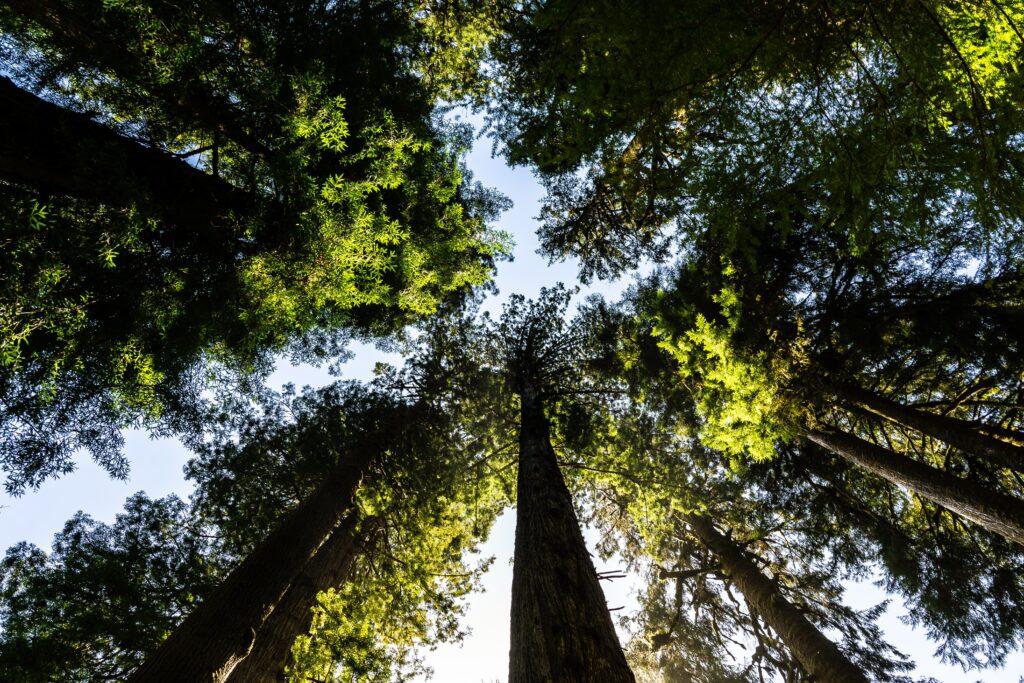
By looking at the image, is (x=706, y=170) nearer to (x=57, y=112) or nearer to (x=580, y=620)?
(x=580, y=620)

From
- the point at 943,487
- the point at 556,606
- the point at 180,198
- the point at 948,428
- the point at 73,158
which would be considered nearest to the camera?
the point at 556,606

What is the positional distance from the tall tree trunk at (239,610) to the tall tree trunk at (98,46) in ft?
18.0

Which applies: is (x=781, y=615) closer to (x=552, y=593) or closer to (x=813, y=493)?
(x=813, y=493)

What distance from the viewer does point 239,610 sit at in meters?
3.78

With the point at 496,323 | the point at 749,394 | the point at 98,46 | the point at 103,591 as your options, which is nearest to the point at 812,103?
the point at 749,394

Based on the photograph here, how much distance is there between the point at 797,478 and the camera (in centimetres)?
821

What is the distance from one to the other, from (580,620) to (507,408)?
591 cm

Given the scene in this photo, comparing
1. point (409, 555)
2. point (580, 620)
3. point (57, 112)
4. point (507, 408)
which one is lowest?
point (580, 620)

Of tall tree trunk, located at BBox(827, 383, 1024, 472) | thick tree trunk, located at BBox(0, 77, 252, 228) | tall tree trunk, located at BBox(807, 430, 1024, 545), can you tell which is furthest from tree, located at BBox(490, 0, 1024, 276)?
thick tree trunk, located at BBox(0, 77, 252, 228)

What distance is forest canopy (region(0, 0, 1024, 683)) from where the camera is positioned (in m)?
3.21

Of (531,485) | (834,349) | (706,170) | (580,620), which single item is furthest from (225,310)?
(834,349)

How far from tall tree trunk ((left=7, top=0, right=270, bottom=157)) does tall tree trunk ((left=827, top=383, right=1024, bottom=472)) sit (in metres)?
9.88

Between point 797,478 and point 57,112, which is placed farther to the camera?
point 797,478

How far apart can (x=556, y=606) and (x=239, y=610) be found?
3473mm
